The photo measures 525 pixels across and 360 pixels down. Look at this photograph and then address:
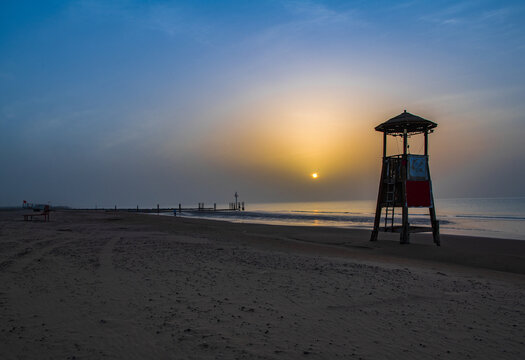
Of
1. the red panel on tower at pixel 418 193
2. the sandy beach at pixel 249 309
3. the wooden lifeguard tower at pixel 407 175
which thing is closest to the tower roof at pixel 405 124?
the wooden lifeguard tower at pixel 407 175

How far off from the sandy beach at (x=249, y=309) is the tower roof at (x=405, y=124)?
7513 millimetres

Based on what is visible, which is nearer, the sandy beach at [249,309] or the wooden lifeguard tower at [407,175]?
the sandy beach at [249,309]

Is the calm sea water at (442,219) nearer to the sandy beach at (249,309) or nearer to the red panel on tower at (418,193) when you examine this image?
the red panel on tower at (418,193)

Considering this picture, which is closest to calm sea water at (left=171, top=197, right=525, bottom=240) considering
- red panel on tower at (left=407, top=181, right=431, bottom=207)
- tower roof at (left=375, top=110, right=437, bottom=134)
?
red panel on tower at (left=407, top=181, right=431, bottom=207)

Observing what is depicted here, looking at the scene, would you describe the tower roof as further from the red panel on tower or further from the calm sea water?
the calm sea water

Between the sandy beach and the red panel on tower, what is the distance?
5.88m

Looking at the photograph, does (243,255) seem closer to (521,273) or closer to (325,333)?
(325,333)

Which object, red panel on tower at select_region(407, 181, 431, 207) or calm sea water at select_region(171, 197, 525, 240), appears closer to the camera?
red panel on tower at select_region(407, 181, 431, 207)

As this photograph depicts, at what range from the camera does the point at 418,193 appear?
15.7m

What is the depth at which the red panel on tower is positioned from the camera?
1564cm

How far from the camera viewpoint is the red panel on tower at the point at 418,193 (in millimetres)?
15641

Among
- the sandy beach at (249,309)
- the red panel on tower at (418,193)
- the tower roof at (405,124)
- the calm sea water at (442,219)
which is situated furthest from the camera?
the calm sea water at (442,219)

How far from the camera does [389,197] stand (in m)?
16.2

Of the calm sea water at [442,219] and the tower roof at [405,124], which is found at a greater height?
the tower roof at [405,124]
